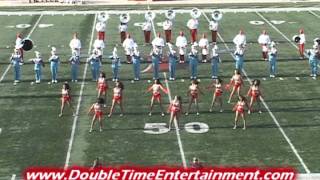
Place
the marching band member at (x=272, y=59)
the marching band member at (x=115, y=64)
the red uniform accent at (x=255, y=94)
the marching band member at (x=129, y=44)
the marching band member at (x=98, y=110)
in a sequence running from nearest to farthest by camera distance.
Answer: the marching band member at (x=98, y=110) → the red uniform accent at (x=255, y=94) → the marching band member at (x=115, y=64) → the marching band member at (x=272, y=59) → the marching band member at (x=129, y=44)

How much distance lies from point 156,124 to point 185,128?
964mm

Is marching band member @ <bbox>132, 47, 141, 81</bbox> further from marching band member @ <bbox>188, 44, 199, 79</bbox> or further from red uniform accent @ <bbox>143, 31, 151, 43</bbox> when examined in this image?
red uniform accent @ <bbox>143, 31, 151, 43</bbox>

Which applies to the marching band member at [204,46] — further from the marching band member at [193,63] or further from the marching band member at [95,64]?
the marching band member at [95,64]

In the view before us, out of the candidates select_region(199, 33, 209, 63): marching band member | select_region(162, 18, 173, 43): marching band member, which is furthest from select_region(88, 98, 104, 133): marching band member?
select_region(162, 18, 173, 43): marching band member

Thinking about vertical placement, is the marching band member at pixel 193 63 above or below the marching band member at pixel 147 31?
below

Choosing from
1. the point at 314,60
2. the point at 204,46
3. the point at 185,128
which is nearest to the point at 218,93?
the point at 185,128

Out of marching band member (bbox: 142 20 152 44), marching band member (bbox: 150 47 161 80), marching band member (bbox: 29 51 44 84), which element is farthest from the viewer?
marching band member (bbox: 142 20 152 44)

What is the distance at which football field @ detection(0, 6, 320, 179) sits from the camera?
18.2 m

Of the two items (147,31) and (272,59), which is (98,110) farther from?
(147,31)

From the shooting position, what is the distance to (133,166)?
17625 mm

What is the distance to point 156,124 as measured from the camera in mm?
20906

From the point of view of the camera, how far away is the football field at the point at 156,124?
18.2m

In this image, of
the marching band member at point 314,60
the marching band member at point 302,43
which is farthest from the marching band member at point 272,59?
the marching band member at point 302,43

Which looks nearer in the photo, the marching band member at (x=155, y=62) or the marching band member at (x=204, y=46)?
the marching band member at (x=155, y=62)
